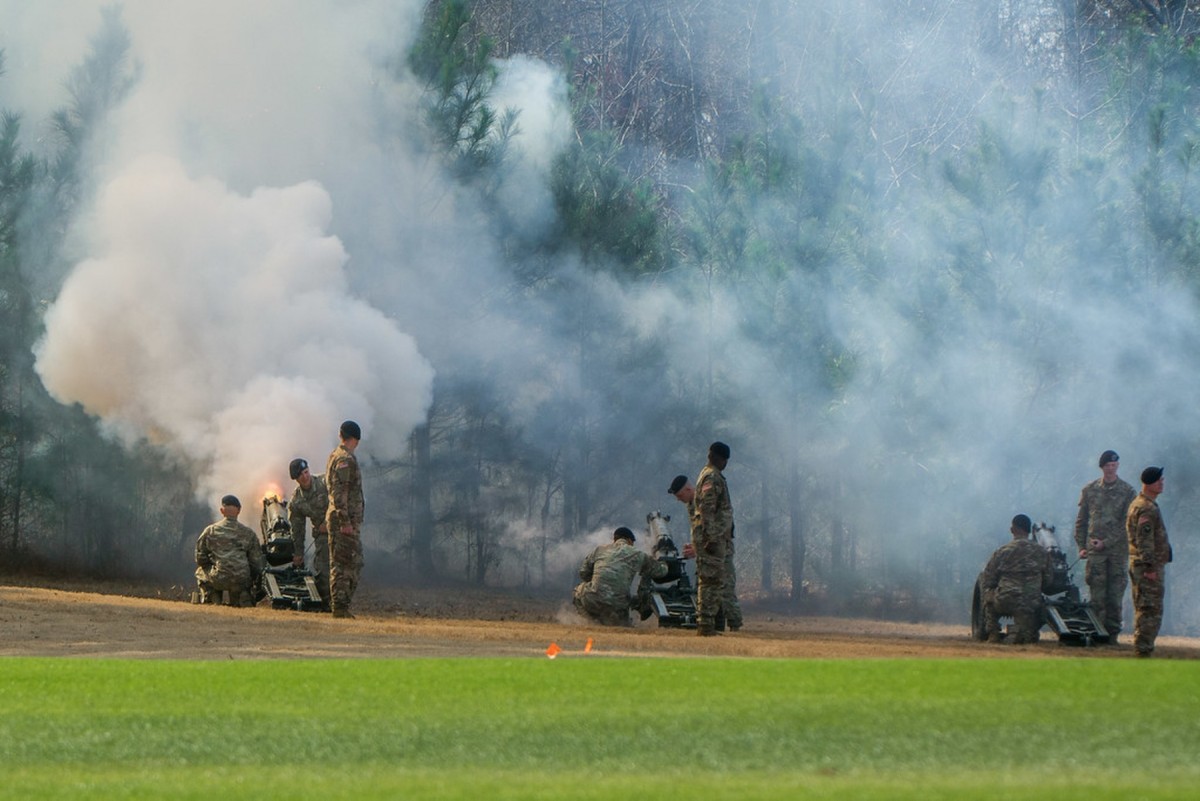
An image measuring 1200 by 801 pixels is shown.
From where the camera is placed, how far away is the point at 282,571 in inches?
846

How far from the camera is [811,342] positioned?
28.5 m

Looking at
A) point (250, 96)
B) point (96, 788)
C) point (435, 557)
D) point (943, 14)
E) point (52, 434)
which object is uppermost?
point (943, 14)

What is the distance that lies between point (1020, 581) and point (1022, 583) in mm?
31

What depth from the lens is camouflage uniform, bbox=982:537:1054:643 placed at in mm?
17734

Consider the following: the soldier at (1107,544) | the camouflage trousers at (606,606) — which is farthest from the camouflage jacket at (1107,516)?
the camouflage trousers at (606,606)

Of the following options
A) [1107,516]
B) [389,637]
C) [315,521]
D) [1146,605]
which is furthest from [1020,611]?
[315,521]

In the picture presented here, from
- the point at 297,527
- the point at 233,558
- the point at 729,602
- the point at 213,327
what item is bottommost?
the point at 729,602

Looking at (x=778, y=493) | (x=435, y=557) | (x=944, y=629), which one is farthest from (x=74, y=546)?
(x=944, y=629)

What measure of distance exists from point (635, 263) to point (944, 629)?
1076 centimetres

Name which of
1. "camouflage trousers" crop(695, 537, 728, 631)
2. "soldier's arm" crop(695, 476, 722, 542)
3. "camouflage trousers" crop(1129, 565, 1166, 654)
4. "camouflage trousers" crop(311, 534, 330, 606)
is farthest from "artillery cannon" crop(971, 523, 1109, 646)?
"camouflage trousers" crop(311, 534, 330, 606)

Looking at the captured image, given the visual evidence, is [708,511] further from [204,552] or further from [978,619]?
[204,552]

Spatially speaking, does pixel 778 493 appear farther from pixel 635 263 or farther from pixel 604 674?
pixel 604 674

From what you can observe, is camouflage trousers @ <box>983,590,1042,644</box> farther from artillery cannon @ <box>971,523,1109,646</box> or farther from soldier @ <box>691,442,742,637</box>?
soldier @ <box>691,442,742,637</box>

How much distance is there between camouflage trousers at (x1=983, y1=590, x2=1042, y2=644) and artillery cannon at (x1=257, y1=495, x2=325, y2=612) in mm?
8560
